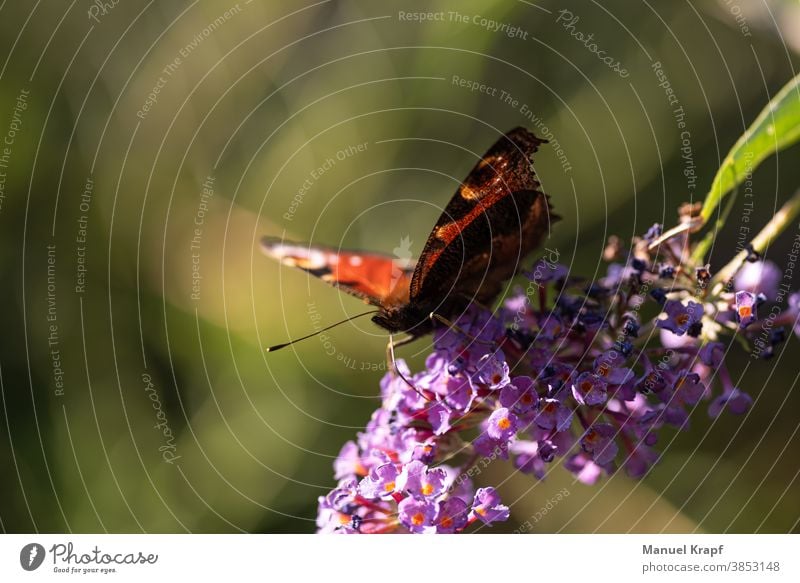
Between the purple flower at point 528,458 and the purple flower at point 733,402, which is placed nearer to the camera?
the purple flower at point 733,402

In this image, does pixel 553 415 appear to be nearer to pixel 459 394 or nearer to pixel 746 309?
pixel 459 394

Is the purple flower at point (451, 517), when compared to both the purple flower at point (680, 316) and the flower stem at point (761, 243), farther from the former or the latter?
the flower stem at point (761, 243)

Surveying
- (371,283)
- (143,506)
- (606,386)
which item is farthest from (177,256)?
(606,386)

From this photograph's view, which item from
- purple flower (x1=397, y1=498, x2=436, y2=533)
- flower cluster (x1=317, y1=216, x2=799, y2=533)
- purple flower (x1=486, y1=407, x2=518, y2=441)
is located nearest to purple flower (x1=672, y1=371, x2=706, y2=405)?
flower cluster (x1=317, y1=216, x2=799, y2=533)

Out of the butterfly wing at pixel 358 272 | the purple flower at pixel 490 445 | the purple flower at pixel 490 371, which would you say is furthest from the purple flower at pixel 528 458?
the butterfly wing at pixel 358 272

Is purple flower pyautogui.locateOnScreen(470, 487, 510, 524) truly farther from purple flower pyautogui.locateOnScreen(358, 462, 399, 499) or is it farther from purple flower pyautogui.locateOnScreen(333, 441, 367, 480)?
purple flower pyautogui.locateOnScreen(333, 441, 367, 480)

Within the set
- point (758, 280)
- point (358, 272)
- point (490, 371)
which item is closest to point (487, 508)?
point (490, 371)
